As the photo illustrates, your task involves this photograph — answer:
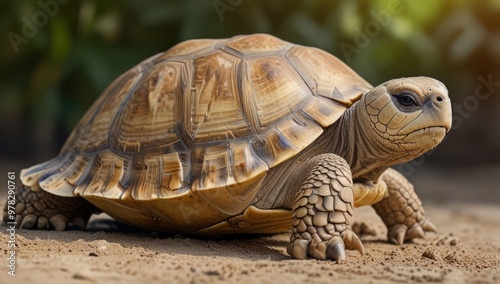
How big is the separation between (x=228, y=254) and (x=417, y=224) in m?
1.73

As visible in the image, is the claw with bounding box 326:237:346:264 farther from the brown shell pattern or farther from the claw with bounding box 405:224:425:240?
the claw with bounding box 405:224:425:240

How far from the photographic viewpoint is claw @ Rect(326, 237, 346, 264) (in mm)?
3406

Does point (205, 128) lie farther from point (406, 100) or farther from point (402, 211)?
point (402, 211)

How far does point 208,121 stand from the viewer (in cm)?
403

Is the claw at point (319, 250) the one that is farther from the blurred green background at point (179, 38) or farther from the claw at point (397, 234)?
the blurred green background at point (179, 38)

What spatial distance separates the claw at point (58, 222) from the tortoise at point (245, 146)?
11 mm

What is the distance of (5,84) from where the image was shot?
1015 cm

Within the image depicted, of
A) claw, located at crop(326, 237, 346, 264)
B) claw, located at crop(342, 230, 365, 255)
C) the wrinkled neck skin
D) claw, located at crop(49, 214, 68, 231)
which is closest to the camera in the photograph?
claw, located at crop(326, 237, 346, 264)

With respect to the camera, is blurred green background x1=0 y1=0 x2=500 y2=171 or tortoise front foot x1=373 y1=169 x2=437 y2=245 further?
blurred green background x1=0 y1=0 x2=500 y2=171

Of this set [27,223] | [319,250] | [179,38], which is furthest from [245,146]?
[179,38]

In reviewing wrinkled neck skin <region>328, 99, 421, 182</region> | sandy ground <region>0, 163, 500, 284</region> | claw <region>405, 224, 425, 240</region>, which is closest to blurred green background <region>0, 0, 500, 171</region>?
sandy ground <region>0, 163, 500, 284</region>

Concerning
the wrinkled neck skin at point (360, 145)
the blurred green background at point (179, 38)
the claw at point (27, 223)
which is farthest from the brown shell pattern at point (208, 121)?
the blurred green background at point (179, 38)

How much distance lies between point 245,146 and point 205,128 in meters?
0.31

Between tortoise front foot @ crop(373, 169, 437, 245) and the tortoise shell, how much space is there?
76 centimetres
